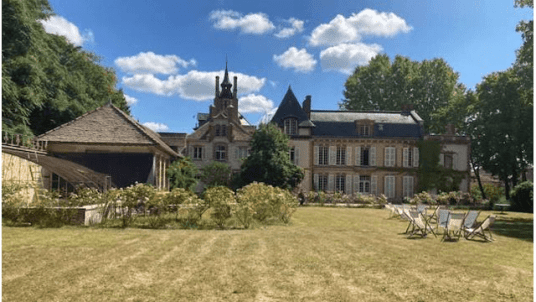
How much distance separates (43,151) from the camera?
758 inches

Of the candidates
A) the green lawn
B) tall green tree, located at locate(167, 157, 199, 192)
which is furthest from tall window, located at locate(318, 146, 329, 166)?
the green lawn

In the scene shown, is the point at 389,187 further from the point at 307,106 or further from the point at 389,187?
the point at 307,106

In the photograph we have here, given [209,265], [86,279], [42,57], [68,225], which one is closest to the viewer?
[86,279]

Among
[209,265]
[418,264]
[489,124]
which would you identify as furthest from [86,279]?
[489,124]

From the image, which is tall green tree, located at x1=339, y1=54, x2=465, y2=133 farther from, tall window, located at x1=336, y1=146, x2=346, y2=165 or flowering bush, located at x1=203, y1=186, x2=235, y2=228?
flowering bush, located at x1=203, y1=186, x2=235, y2=228

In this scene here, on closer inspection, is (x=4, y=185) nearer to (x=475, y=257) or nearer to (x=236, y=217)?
(x=236, y=217)

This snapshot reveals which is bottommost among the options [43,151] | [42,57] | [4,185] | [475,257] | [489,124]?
[475,257]

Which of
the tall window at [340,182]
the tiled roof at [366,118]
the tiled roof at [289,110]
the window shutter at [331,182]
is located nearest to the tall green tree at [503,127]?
the tiled roof at [366,118]

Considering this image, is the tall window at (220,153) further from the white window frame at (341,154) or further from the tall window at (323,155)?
the white window frame at (341,154)

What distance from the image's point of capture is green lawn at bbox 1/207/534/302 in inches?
218

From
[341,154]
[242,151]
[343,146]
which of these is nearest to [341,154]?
[341,154]

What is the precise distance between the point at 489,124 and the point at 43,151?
34.8 meters

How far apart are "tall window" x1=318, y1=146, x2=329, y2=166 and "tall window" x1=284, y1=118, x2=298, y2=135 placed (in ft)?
9.57

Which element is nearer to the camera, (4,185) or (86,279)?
(86,279)
